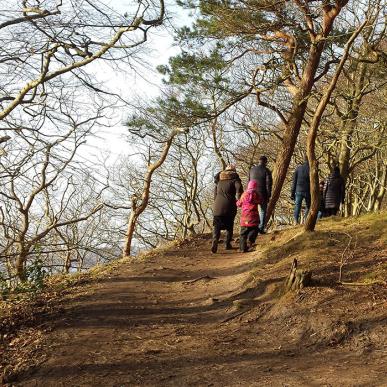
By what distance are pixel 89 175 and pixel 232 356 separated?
3.29 m

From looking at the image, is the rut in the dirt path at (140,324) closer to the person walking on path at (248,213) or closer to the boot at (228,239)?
the person walking on path at (248,213)

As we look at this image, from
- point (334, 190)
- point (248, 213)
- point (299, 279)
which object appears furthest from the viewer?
point (334, 190)

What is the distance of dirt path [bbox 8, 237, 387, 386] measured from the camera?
3707mm

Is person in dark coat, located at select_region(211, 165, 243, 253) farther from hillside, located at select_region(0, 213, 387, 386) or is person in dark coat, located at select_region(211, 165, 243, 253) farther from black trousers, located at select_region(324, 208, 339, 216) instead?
black trousers, located at select_region(324, 208, 339, 216)

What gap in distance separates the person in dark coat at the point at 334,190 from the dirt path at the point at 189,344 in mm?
5900

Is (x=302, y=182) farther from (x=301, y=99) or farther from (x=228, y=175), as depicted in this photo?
(x=228, y=175)

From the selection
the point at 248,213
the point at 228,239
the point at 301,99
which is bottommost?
the point at 228,239

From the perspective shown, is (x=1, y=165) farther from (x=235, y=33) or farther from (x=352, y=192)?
(x=352, y=192)

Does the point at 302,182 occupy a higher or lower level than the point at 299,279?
higher

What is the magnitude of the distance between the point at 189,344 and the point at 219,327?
0.59 metres

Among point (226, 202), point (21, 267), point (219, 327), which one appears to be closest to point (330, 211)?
point (226, 202)

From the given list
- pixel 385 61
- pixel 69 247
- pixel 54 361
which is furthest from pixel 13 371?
pixel 385 61

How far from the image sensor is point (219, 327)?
5000 mm

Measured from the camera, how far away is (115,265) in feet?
27.6
